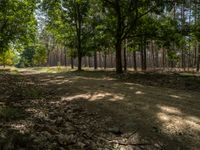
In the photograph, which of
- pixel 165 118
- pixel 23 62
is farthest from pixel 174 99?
pixel 23 62

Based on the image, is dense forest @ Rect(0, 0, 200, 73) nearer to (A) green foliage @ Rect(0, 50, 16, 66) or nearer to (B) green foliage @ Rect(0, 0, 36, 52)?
(B) green foliage @ Rect(0, 0, 36, 52)

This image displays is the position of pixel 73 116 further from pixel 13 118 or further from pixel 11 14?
pixel 11 14

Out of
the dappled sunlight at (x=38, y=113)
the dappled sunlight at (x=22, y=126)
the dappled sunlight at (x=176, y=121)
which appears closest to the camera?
the dappled sunlight at (x=22, y=126)

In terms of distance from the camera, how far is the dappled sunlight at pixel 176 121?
910cm

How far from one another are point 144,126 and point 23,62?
89.4 meters

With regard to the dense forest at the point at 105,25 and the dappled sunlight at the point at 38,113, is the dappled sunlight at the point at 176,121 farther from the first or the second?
the dense forest at the point at 105,25

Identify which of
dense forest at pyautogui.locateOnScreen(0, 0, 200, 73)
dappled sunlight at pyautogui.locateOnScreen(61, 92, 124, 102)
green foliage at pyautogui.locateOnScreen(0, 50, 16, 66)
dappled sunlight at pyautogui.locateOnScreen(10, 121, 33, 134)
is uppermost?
dense forest at pyautogui.locateOnScreen(0, 0, 200, 73)

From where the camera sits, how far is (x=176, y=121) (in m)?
9.75

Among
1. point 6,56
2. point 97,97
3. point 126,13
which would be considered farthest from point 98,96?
→ point 6,56

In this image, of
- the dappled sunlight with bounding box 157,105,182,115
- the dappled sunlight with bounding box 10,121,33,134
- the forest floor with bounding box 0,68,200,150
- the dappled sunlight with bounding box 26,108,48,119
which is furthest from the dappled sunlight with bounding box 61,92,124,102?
the dappled sunlight with bounding box 10,121,33,134

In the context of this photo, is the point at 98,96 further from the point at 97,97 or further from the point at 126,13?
the point at 126,13

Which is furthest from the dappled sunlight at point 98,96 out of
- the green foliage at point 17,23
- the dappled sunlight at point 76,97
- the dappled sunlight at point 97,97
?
the green foliage at point 17,23

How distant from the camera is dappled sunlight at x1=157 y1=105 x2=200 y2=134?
9.10m

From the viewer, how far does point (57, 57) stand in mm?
100500
